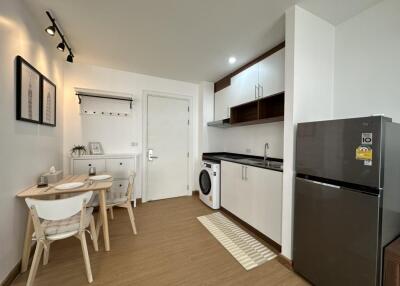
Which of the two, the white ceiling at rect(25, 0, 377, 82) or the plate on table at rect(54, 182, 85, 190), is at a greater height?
the white ceiling at rect(25, 0, 377, 82)

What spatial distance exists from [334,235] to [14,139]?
9.55ft

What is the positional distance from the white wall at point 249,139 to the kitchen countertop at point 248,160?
7 cm

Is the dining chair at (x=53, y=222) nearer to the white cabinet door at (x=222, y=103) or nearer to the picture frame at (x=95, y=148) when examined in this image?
the picture frame at (x=95, y=148)

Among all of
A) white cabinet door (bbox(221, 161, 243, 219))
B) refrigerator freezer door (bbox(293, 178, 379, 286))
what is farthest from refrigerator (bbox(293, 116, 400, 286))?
white cabinet door (bbox(221, 161, 243, 219))

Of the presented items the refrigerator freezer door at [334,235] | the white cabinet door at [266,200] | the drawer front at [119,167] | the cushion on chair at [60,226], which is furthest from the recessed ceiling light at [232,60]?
the cushion on chair at [60,226]

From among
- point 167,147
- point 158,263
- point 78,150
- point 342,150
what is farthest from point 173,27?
point 158,263

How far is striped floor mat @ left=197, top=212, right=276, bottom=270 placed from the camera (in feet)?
6.06

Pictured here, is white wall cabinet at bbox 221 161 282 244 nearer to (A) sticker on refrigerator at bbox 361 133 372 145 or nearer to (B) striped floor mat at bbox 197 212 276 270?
(B) striped floor mat at bbox 197 212 276 270

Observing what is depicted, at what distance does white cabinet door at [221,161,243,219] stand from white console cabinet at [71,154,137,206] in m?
1.63

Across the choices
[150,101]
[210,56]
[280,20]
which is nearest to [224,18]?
[280,20]

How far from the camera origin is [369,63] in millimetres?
1699

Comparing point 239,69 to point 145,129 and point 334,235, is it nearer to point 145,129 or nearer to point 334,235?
point 145,129

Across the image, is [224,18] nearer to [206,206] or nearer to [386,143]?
[386,143]

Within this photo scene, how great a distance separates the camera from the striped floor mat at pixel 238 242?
1848 mm
